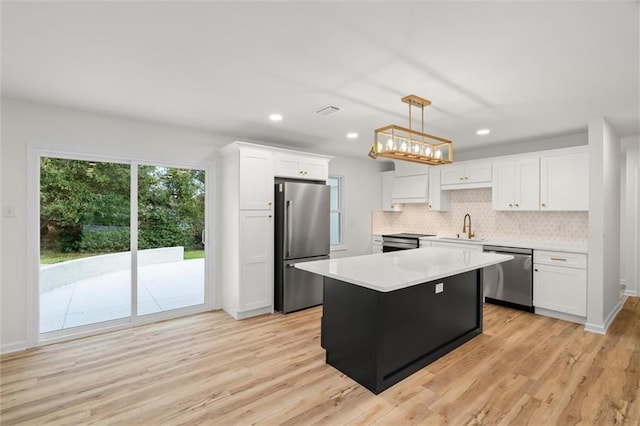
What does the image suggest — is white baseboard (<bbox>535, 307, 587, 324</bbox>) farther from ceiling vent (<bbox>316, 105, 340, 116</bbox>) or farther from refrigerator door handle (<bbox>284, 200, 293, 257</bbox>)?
ceiling vent (<bbox>316, 105, 340, 116</bbox>)

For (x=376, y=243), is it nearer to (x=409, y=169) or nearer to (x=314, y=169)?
(x=409, y=169)

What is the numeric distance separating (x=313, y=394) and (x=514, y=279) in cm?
342

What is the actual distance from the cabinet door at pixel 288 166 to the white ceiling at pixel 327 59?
886mm

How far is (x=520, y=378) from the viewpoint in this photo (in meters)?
2.60

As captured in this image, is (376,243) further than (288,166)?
Yes

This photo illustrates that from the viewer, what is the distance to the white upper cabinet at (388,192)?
638cm

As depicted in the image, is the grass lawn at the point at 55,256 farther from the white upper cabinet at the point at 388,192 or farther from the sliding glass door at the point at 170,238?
the white upper cabinet at the point at 388,192

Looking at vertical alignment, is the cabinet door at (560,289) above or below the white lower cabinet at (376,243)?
below

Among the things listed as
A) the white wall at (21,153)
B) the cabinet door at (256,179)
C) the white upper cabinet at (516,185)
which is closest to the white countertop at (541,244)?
the white upper cabinet at (516,185)

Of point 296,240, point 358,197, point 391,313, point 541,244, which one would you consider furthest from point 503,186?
point 391,313

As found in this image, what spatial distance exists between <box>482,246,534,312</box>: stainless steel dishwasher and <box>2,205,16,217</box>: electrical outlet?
18.7 ft

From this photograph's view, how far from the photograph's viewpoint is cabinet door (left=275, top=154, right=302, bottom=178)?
14.3 ft

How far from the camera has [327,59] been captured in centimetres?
224

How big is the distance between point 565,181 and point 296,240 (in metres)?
3.67
